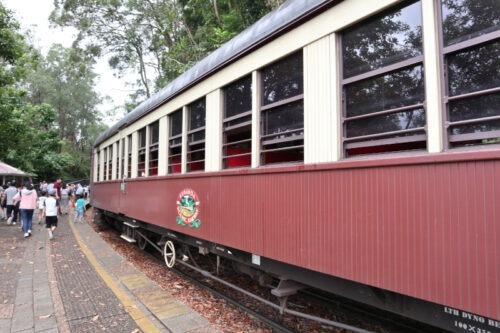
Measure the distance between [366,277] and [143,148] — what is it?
17.9 ft

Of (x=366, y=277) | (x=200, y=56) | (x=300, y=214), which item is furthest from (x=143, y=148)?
(x=200, y=56)

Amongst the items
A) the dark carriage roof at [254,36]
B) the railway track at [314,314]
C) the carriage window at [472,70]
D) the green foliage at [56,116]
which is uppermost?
the green foliage at [56,116]

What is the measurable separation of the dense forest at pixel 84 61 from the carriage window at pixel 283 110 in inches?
329

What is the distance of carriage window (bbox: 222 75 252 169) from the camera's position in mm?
3759

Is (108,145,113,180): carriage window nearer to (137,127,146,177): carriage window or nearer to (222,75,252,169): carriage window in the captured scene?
(137,127,146,177): carriage window

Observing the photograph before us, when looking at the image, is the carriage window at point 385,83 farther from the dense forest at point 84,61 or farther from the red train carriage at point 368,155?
the dense forest at point 84,61

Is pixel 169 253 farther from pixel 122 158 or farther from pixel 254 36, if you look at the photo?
pixel 254 36

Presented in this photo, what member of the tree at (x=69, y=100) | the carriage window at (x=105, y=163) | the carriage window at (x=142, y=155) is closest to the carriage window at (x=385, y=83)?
the carriage window at (x=142, y=155)

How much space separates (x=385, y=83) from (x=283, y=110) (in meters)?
1.08

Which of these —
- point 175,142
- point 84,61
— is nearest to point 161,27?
point 84,61

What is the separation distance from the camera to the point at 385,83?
245 centimetres

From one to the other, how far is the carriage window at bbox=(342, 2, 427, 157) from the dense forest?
9.05 m

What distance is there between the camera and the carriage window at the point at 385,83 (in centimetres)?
229

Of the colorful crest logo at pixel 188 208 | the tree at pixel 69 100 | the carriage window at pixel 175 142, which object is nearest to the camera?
the colorful crest logo at pixel 188 208
